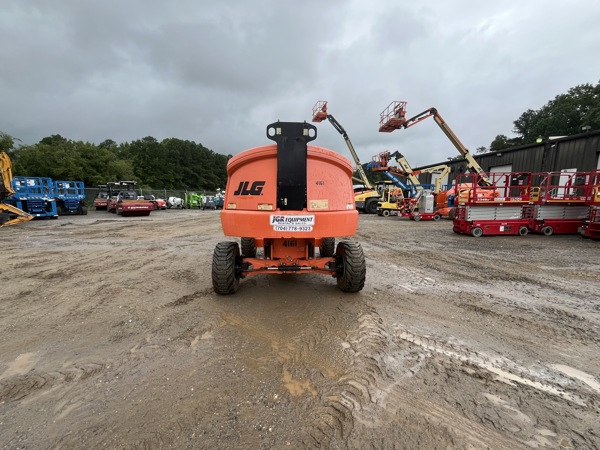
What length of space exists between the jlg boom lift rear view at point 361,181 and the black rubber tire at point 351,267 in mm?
17584

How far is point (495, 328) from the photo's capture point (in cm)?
319

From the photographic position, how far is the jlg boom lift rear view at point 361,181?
72.9 ft

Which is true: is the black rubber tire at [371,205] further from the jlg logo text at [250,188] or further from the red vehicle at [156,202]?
the red vehicle at [156,202]

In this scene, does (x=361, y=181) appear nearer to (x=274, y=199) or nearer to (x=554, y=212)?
(x=554, y=212)

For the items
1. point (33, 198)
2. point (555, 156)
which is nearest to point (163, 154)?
point (33, 198)

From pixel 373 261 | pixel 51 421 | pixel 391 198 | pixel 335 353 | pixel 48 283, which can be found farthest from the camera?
pixel 391 198

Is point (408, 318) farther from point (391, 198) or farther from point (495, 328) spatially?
point (391, 198)

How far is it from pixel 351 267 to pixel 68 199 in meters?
23.3

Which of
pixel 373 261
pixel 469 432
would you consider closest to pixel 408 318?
pixel 469 432

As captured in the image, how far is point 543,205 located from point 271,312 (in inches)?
463

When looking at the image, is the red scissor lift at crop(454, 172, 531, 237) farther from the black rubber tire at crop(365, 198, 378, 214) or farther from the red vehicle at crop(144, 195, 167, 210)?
the red vehicle at crop(144, 195, 167, 210)

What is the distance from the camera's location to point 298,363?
2.47 metres

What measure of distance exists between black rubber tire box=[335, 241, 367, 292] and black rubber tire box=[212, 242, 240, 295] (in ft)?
4.73

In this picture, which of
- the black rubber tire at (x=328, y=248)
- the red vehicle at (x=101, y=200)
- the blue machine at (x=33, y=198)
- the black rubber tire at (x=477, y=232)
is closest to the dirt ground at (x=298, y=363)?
the black rubber tire at (x=328, y=248)
